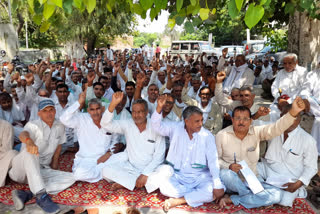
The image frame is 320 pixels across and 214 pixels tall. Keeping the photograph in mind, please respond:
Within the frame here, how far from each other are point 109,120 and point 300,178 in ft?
7.46

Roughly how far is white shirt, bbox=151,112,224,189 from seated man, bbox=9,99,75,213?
1.32 meters

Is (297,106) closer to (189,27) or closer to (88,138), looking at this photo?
(189,27)

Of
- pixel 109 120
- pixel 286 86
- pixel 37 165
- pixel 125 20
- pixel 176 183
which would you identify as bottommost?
pixel 176 183

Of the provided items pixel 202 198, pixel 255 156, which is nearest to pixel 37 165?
pixel 202 198

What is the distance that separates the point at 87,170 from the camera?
12.1ft

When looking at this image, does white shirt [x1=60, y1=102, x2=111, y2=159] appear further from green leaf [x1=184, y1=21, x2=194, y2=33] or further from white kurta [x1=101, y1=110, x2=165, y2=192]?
green leaf [x1=184, y1=21, x2=194, y2=33]

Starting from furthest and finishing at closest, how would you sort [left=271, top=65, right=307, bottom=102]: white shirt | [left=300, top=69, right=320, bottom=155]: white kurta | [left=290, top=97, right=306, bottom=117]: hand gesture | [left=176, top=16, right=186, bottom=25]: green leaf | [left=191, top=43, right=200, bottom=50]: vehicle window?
[left=191, top=43, right=200, bottom=50]: vehicle window, [left=271, top=65, right=307, bottom=102]: white shirt, [left=300, top=69, right=320, bottom=155]: white kurta, [left=290, top=97, right=306, bottom=117]: hand gesture, [left=176, top=16, right=186, bottom=25]: green leaf

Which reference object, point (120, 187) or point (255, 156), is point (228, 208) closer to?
point (255, 156)

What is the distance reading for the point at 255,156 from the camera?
3375 millimetres

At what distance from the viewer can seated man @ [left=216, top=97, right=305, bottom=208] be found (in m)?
3.15

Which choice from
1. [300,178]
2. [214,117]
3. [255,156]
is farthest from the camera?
[214,117]

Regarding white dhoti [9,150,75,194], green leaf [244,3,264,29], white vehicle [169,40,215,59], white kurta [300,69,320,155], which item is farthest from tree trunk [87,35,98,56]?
green leaf [244,3,264,29]

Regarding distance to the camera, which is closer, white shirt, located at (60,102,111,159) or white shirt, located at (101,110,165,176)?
white shirt, located at (101,110,165,176)

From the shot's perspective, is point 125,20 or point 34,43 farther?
point 34,43
